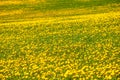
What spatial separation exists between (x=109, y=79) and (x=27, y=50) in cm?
743

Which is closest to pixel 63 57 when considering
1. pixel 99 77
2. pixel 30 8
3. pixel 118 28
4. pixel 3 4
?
pixel 99 77

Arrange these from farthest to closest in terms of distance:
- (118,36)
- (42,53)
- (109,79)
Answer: (118,36) → (42,53) → (109,79)

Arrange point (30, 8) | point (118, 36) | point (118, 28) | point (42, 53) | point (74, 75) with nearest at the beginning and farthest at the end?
1. point (74, 75)
2. point (42, 53)
3. point (118, 36)
4. point (118, 28)
5. point (30, 8)

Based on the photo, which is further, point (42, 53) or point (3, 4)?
point (3, 4)

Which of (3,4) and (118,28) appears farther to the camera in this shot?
(3,4)

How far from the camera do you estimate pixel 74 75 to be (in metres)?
9.85

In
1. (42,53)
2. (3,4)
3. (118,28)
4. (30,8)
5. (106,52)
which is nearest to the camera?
(106,52)

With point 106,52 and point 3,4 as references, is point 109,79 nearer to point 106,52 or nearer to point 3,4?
point 106,52

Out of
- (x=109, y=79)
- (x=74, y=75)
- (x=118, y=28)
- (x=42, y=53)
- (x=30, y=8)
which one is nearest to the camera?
(x=109, y=79)

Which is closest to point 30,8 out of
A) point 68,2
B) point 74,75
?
point 68,2

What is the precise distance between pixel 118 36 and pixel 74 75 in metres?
6.13

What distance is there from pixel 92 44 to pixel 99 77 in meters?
5.47

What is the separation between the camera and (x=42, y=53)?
14336mm

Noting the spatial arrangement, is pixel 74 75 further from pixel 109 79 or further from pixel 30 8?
pixel 30 8
